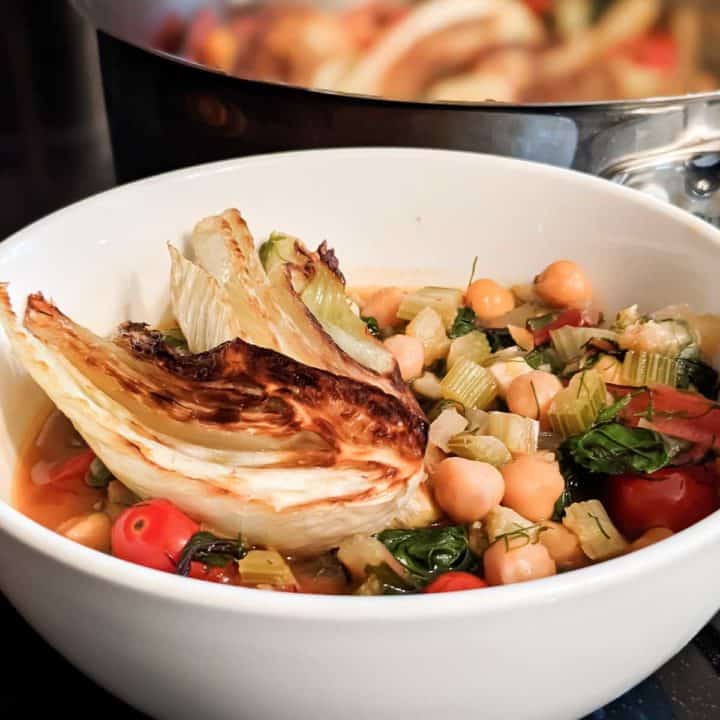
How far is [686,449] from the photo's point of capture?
1109 mm

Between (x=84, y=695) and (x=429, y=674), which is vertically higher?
(x=429, y=674)

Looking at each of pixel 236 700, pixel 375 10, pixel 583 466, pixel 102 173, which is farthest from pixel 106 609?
pixel 102 173

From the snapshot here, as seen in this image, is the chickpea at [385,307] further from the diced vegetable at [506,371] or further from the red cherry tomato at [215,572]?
the red cherry tomato at [215,572]

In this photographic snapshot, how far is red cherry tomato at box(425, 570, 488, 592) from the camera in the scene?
938 millimetres

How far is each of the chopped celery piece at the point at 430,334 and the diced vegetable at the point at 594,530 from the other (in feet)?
1.03

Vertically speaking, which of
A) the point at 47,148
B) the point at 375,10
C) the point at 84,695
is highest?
the point at 375,10

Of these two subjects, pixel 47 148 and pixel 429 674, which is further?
pixel 47 148

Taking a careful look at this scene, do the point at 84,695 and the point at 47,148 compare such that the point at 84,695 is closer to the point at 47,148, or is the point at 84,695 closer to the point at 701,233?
the point at 701,233

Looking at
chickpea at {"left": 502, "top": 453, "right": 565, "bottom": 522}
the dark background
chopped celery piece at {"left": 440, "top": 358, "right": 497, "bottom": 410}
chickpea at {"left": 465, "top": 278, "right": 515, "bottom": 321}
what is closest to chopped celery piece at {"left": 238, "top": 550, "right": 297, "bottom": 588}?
chickpea at {"left": 502, "top": 453, "right": 565, "bottom": 522}

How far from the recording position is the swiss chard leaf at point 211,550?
943 millimetres

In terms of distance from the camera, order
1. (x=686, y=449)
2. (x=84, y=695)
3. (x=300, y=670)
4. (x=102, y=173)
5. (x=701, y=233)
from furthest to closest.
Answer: (x=102, y=173)
(x=701, y=233)
(x=686, y=449)
(x=84, y=695)
(x=300, y=670)

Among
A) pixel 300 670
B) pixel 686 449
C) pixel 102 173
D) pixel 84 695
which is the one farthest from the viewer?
pixel 102 173

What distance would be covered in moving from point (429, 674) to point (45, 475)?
561mm

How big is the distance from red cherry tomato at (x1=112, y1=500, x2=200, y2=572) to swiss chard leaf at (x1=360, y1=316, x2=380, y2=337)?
488 mm
